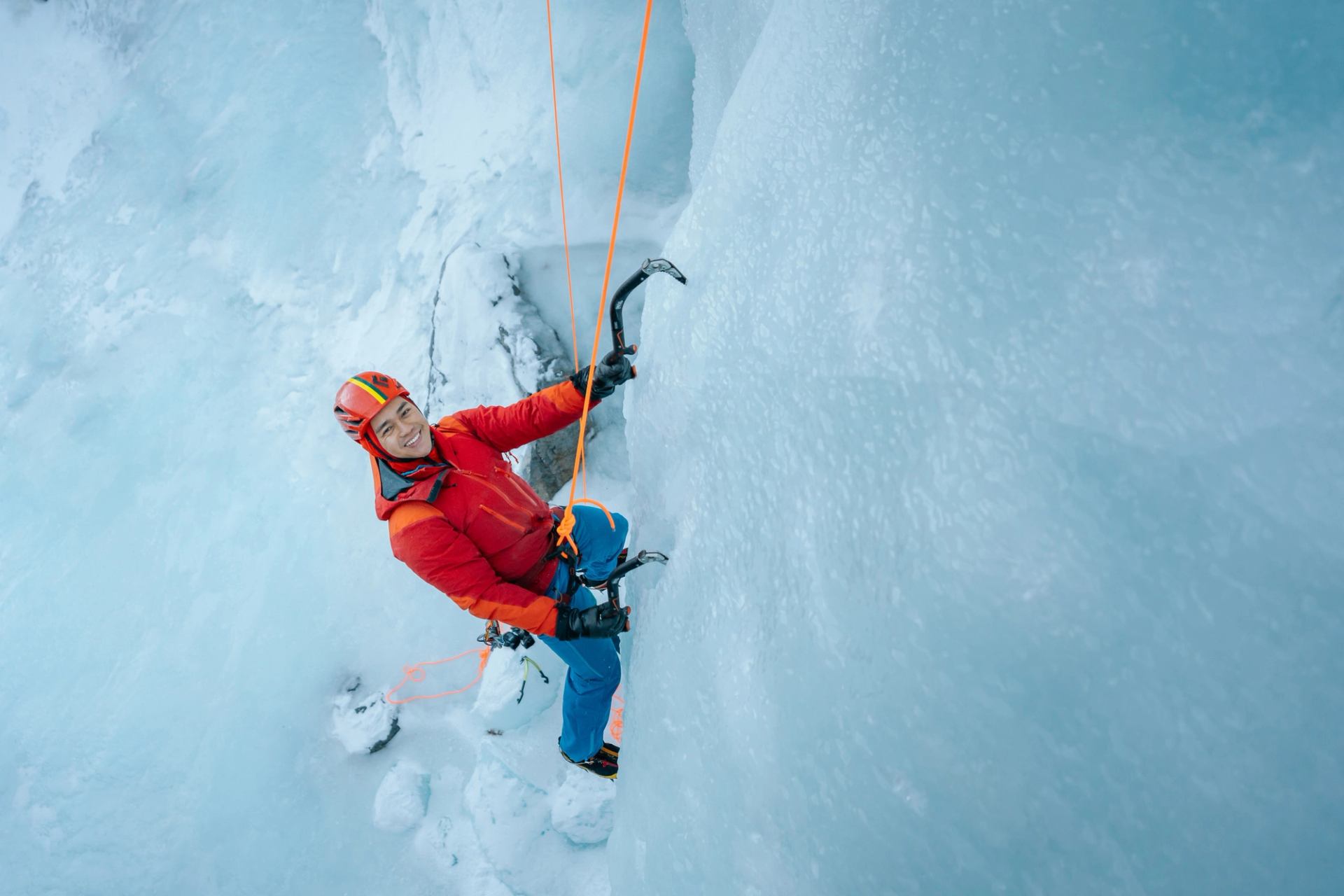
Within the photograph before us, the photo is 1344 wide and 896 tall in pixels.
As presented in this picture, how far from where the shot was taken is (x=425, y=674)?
3.38 metres

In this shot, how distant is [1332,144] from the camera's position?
3.27 ft

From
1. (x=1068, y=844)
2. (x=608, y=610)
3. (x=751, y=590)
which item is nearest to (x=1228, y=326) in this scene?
(x=1068, y=844)

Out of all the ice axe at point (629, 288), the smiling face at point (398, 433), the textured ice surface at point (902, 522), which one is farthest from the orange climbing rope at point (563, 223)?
the smiling face at point (398, 433)

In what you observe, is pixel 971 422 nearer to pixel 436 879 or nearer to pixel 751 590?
pixel 751 590

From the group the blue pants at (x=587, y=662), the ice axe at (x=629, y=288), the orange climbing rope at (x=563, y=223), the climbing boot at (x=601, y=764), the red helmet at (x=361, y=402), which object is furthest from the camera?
the orange climbing rope at (x=563, y=223)

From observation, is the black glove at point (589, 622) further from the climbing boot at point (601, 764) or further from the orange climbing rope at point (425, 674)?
the orange climbing rope at point (425, 674)

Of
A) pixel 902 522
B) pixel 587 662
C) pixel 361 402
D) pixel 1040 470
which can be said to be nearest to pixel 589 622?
pixel 587 662

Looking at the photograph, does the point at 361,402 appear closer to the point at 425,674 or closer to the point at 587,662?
the point at 587,662

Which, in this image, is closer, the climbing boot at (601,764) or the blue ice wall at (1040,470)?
the blue ice wall at (1040,470)

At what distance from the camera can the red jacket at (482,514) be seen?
1.78 metres

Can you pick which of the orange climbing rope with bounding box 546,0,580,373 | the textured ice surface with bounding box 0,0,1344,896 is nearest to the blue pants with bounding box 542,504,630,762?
the textured ice surface with bounding box 0,0,1344,896

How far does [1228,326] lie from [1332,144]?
287 millimetres

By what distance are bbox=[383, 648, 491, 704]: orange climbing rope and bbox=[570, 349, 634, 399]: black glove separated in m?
1.81

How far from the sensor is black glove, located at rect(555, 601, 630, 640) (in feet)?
6.28
